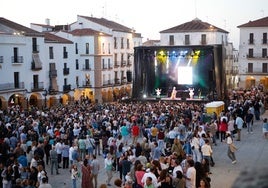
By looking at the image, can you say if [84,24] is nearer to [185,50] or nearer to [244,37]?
[244,37]

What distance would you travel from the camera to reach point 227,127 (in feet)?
65.6

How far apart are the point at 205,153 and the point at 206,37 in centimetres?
4925

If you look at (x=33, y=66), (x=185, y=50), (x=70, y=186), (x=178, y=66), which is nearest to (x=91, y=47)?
(x=33, y=66)

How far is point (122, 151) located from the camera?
14.6m

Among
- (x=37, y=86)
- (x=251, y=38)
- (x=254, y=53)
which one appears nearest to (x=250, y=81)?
(x=254, y=53)

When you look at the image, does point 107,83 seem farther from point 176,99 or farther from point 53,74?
point 176,99

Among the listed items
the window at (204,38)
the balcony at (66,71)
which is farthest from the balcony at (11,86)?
the window at (204,38)

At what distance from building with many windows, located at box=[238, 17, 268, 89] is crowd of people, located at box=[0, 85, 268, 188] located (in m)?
31.5

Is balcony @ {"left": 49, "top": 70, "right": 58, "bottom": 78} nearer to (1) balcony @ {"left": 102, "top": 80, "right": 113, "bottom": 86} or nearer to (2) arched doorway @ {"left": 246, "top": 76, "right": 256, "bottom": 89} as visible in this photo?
(1) balcony @ {"left": 102, "top": 80, "right": 113, "bottom": 86}

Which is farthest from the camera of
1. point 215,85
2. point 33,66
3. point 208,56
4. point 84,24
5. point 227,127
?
point 84,24

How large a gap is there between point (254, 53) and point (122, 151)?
151ft

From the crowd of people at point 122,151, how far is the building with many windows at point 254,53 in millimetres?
31454

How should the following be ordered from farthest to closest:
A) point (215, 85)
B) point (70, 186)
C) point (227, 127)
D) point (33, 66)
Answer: point (33, 66)
point (215, 85)
point (227, 127)
point (70, 186)

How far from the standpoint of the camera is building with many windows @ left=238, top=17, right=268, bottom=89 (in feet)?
186
